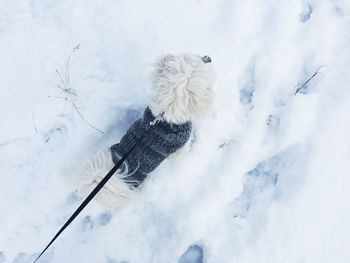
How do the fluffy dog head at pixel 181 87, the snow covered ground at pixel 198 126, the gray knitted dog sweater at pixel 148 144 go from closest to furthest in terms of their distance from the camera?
the fluffy dog head at pixel 181 87 → the gray knitted dog sweater at pixel 148 144 → the snow covered ground at pixel 198 126

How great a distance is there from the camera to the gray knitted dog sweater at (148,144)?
2.22 meters

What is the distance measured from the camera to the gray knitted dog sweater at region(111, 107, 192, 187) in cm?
222

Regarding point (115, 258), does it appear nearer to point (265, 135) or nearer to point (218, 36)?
point (265, 135)

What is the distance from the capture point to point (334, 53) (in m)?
2.83

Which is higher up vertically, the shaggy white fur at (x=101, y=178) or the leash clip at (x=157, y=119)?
the leash clip at (x=157, y=119)

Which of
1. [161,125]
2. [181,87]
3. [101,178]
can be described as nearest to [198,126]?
[161,125]

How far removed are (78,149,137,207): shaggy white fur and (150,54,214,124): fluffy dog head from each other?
1.24ft

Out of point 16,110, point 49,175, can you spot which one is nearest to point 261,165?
point 49,175

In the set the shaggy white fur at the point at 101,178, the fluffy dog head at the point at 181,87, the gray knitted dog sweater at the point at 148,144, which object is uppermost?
the fluffy dog head at the point at 181,87

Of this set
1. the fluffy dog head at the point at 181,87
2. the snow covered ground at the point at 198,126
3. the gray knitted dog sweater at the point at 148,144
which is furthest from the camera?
the snow covered ground at the point at 198,126

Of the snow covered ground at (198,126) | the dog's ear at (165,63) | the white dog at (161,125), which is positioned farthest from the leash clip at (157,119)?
the snow covered ground at (198,126)

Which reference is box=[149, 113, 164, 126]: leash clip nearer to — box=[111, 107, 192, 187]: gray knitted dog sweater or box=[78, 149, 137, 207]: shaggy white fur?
box=[111, 107, 192, 187]: gray knitted dog sweater

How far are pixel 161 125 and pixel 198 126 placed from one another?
61 cm

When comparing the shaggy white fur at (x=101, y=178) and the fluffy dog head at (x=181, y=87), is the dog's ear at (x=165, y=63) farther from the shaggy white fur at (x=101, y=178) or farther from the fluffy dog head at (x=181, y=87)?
the shaggy white fur at (x=101, y=178)
